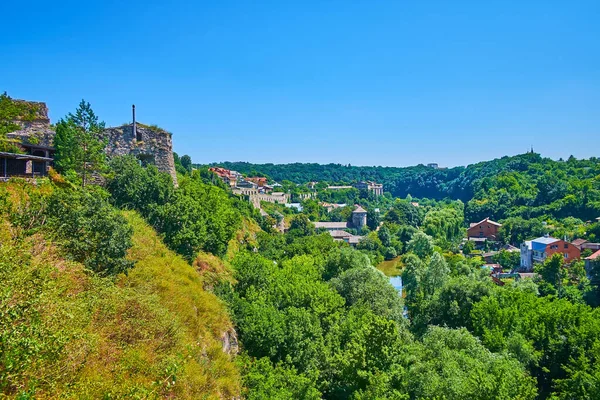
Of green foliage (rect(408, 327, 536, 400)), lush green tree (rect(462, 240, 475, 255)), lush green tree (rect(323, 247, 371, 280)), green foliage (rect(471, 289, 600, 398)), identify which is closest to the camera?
green foliage (rect(408, 327, 536, 400))

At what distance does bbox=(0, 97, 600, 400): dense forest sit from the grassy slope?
4cm

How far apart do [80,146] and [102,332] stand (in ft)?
39.6

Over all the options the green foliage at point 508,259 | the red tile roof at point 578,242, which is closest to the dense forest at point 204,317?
the green foliage at point 508,259

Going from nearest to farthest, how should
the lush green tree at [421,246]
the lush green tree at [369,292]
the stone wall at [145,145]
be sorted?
1. the stone wall at [145,145]
2. the lush green tree at [369,292]
3. the lush green tree at [421,246]

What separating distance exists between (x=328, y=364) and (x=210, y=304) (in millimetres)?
6578

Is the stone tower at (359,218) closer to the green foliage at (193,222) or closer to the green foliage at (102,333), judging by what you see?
the green foliage at (193,222)

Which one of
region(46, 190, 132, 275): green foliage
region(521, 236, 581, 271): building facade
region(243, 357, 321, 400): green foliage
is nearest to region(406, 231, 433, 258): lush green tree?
region(521, 236, 581, 271): building facade

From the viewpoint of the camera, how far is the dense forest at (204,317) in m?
8.00

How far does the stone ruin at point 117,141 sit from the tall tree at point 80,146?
0.75 meters

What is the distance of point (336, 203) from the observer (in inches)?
5758

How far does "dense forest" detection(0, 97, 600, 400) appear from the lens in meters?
8.00

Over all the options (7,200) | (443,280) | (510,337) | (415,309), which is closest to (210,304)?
(7,200)

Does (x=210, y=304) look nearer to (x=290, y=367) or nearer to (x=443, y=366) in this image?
(x=290, y=367)

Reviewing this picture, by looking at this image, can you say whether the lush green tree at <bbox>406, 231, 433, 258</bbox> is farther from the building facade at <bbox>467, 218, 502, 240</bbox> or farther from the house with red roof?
the building facade at <bbox>467, 218, 502, 240</bbox>
